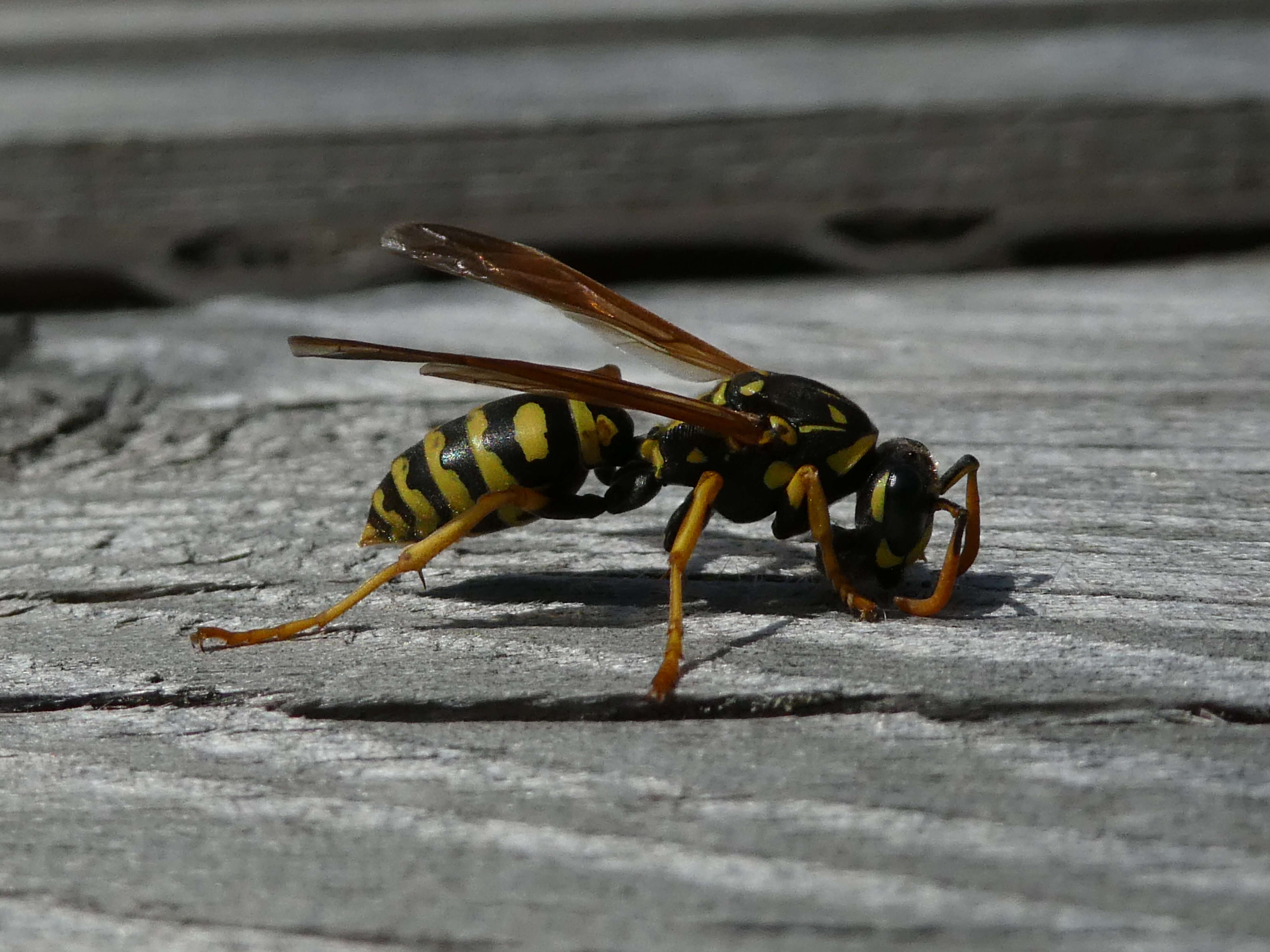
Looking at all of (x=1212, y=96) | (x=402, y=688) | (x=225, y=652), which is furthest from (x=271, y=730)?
(x=1212, y=96)

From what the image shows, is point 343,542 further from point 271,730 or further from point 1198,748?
point 1198,748

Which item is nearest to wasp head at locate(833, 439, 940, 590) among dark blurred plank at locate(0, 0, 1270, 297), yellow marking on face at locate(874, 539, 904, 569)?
yellow marking on face at locate(874, 539, 904, 569)

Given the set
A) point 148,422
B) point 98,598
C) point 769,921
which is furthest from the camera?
point 148,422

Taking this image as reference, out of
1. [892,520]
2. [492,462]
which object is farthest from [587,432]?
[892,520]

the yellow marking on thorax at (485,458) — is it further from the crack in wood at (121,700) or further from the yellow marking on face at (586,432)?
the crack in wood at (121,700)

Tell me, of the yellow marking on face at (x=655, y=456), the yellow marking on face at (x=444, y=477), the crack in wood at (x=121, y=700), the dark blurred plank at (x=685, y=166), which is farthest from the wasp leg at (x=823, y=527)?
the dark blurred plank at (x=685, y=166)

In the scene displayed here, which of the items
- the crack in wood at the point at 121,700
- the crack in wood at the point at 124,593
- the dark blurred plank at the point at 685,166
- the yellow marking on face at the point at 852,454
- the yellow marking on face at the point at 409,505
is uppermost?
the dark blurred plank at the point at 685,166

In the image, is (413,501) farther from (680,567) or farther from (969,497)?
(969,497)
